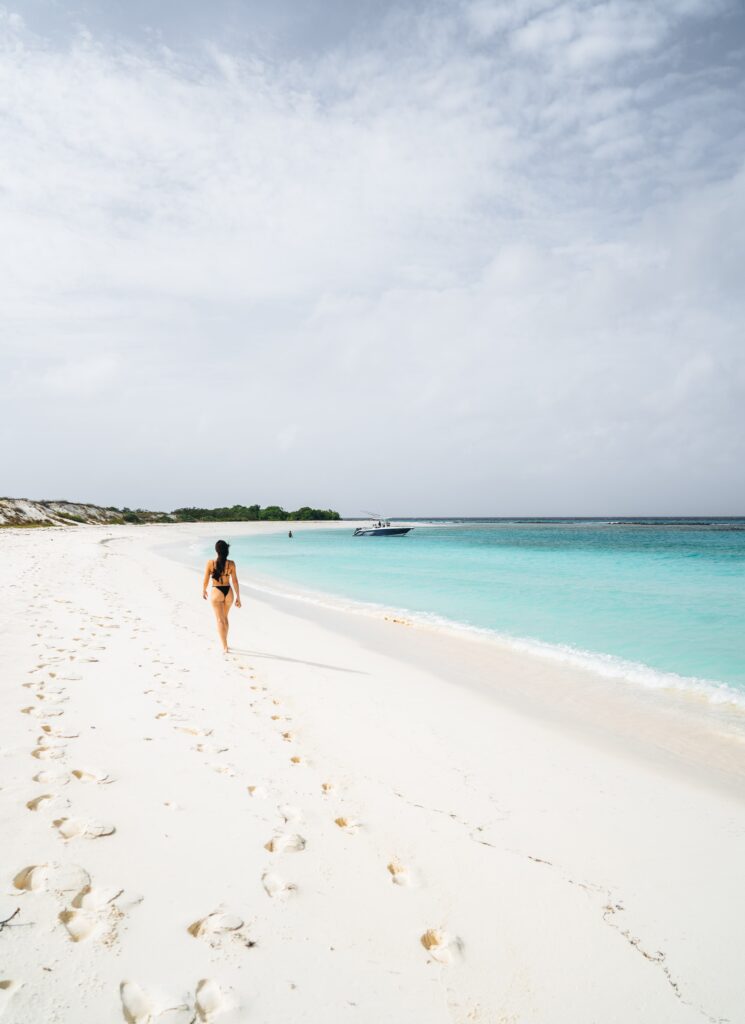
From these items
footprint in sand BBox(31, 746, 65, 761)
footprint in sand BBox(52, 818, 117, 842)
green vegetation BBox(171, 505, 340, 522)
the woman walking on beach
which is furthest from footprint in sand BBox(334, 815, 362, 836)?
green vegetation BBox(171, 505, 340, 522)

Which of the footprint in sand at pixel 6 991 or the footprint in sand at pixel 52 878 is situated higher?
the footprint in sand at pixel 6 991

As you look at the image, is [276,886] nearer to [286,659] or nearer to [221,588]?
[286,659]

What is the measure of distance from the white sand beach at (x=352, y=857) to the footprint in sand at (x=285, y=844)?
27 mm

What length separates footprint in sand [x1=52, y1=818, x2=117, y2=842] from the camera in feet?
10.9

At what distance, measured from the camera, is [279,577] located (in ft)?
81.8

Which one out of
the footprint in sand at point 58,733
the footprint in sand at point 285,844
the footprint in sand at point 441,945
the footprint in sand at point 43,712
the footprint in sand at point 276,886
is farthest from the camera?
the footprint in sand at point 43,712

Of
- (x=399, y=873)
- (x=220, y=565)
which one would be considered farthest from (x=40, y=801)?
(x=220, y=565)

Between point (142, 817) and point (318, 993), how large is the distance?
6.35ft

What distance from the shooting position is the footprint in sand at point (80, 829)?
3.34m

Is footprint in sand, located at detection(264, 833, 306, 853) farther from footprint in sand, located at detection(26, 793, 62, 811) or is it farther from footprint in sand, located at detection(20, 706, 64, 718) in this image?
footprint in sand, located at detection(20, 706, 64, 718)

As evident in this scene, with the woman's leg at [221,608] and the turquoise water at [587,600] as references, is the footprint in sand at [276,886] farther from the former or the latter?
the turquoise water at [587,600]

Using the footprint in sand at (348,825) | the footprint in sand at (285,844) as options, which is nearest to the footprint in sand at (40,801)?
the footprint in sand at (285,844)

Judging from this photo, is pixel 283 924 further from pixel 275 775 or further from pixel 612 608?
pixel 612 608

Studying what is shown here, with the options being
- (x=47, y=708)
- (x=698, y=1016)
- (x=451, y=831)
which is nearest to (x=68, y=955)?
(x=451, y=831)
